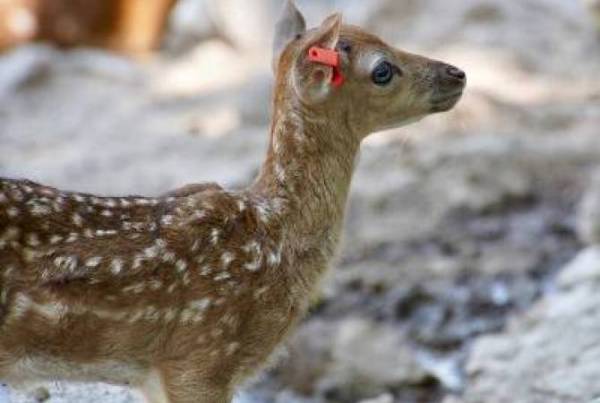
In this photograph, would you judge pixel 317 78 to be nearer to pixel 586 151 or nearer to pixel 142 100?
pixel 586 151

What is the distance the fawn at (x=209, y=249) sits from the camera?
3.85 meters

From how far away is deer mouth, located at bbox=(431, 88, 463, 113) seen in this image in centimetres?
457

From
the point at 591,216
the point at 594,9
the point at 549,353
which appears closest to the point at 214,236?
the point at 549,353

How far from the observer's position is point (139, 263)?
13.0 ft

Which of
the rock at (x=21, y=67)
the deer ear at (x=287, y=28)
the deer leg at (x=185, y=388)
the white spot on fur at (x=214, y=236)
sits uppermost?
the rock at (x=21, y=67)

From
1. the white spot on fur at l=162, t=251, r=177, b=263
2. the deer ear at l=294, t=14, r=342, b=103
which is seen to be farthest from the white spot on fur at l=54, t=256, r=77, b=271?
the deer ear at l=294, t=14, r=342, b=103

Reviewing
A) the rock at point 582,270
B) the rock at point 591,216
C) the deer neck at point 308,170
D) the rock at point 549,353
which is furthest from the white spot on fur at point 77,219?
the rock at point 591,216

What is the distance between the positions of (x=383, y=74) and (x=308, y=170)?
37cm

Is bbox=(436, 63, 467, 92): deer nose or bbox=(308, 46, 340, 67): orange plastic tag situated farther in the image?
bbox=(436, 63, 467, 92): deer nose

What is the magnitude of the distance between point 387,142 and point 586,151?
47.1 inches

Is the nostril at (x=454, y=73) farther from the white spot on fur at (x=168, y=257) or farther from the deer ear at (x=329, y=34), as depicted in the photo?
the white spot on fur at (x=168, y=257)

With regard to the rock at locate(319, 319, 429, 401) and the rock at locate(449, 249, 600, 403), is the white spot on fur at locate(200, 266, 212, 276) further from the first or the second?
the rock at locate(319, 319, 429, 401)

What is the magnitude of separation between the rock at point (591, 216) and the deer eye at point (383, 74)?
3.07 metres

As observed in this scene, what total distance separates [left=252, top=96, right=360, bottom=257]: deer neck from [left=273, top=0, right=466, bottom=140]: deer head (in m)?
0.04
